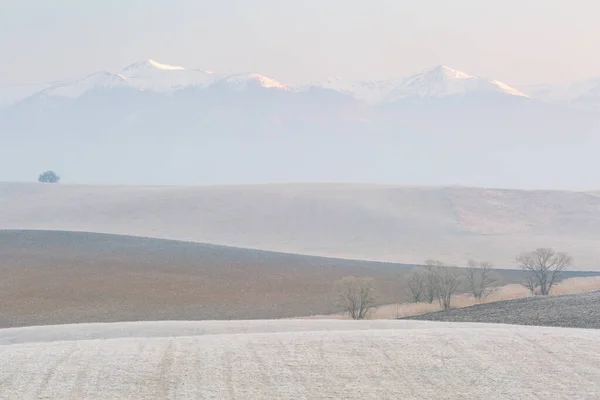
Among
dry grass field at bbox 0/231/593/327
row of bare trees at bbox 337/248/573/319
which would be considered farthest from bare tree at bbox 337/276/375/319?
dry grass field at bbox 0/231/593/327

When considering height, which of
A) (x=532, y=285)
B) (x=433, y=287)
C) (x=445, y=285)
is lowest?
(x=433, y=287)

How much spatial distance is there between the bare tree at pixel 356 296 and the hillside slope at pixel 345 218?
3193 centimetres

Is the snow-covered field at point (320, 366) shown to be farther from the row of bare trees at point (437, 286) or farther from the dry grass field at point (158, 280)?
the row of bare trees at point (437, 286)

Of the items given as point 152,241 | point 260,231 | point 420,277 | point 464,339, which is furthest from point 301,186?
point 464,339

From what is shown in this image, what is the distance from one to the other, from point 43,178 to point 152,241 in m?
101

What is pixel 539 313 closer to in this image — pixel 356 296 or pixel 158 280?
pixel 356 296

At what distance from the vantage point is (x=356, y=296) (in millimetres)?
44531

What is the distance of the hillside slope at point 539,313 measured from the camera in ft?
100.0

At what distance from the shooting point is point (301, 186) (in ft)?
424

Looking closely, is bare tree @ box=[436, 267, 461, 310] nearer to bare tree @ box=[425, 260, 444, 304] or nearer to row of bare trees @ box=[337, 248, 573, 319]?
row of bare trees @ box=[337, 248, 573, 319]

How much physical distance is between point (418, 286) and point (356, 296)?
24.6 feet

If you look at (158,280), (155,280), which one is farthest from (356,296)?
(155,280)

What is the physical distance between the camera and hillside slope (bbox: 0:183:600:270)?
281ft

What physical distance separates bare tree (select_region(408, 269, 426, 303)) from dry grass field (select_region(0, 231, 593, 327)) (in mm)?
1541
